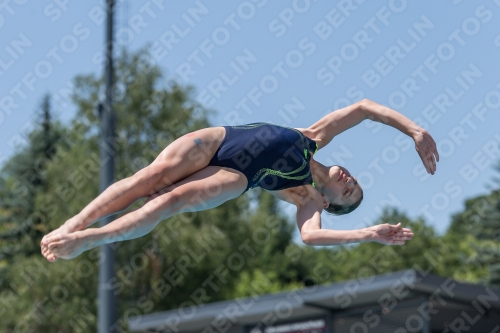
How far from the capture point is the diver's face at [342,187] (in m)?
5.62

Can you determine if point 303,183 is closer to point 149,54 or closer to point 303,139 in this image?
point 303,139

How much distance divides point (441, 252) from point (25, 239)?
743 inches

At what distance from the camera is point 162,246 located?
23.7 meters

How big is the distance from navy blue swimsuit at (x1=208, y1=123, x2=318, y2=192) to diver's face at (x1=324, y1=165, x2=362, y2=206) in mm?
208

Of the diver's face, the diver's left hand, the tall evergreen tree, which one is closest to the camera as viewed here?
the diver's left hand

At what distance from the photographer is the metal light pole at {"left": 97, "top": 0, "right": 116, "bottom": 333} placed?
1107 centimetres

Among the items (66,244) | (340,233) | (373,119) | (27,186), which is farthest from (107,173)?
(27,186)

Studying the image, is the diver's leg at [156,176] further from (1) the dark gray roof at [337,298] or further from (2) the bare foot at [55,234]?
(1) the dark gray roof at [337,298]

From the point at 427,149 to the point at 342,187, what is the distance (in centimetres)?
72

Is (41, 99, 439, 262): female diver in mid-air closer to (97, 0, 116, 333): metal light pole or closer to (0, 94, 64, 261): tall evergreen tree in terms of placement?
(97, 0, 116, 333): metal light pole

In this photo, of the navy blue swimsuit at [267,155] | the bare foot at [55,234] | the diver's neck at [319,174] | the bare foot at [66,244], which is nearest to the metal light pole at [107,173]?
the diver's neck at [319,174]

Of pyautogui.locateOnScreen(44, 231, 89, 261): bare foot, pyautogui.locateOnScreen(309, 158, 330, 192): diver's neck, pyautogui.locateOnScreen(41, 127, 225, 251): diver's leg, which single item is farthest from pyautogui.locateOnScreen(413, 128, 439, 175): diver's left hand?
pyautogui.locateOnScreen(44, 231, 89, 261): bare foot

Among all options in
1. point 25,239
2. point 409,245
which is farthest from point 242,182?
point 409,245

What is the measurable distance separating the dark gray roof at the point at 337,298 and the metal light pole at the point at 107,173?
4583 mm
